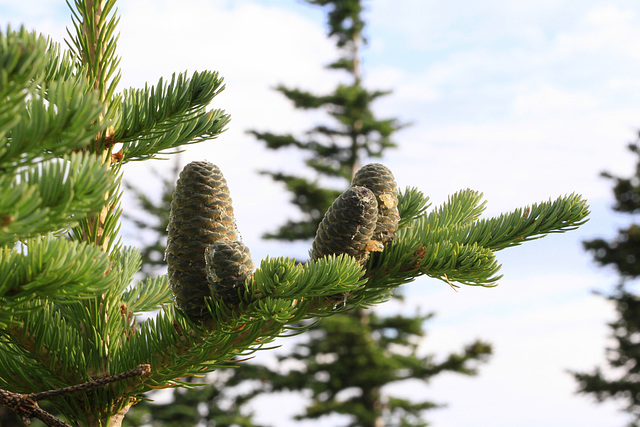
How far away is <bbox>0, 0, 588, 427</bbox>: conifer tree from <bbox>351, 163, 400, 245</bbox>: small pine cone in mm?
42

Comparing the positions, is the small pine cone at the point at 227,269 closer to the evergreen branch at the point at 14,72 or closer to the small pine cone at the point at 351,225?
the small pine cone at the point at 351,225

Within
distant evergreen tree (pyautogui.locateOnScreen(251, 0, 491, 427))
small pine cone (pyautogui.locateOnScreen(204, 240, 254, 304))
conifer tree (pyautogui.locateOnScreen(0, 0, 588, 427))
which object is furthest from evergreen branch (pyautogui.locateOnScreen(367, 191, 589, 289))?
distant evergreen tree (pyautogui.locateOnScreen(251, 0, 491, 427))

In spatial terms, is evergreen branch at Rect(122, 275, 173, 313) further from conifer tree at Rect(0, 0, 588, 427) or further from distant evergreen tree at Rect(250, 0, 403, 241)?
distant evergreen tree at Rect(250, 0, 403, 241)

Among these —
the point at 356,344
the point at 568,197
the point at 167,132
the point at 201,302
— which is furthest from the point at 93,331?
the point at 356,344

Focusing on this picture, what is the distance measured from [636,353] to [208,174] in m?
17.1

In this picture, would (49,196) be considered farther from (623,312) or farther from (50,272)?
(623,312)

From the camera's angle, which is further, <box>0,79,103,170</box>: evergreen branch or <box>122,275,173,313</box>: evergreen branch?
<box>122,275,173,313</box>: evergreen branch

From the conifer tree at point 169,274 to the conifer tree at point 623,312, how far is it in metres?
15.7

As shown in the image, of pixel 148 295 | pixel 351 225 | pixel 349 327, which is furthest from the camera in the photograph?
pixel 349 327

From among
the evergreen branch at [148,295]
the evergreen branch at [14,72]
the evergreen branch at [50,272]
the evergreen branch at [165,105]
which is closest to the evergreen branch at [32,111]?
the evergreen branch at [14,72]

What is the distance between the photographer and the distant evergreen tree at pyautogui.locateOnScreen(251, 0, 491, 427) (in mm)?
14859

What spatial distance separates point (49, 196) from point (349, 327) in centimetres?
1359

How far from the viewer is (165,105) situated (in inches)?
65.2

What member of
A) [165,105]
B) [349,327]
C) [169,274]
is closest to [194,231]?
[169,274]
